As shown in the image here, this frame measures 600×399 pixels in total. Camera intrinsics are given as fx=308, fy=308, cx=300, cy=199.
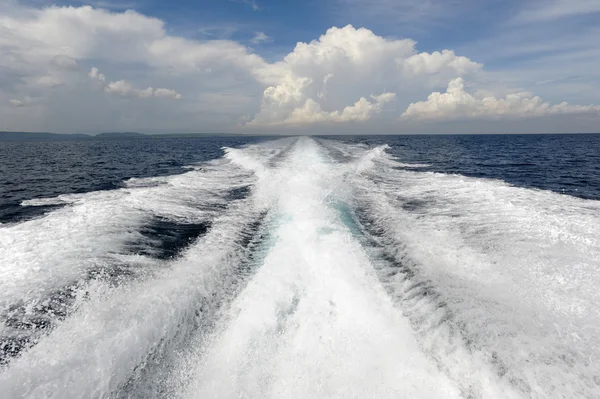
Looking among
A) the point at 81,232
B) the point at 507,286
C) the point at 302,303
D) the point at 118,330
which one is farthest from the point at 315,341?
the point at 81,232

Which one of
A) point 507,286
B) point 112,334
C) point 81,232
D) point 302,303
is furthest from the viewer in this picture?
point 81,232

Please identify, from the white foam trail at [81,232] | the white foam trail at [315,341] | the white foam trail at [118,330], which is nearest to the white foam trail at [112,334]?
the white foam trail at [118,330]

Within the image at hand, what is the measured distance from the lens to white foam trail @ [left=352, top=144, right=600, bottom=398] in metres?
4.38

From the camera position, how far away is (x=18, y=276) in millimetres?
6602

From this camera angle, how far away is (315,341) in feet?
16.3

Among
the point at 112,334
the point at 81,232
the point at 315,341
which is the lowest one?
the point at 315,341

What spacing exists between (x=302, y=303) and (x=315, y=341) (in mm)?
1077

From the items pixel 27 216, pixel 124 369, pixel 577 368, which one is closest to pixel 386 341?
pixel 577 368

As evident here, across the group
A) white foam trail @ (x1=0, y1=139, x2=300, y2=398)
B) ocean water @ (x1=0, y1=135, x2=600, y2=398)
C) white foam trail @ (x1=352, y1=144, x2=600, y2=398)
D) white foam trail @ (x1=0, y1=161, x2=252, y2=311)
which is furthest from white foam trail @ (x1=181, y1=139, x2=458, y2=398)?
white foam trail @ (x1=0, y1=161, x2=252, y2=311)

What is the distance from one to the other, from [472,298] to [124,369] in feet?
19.8

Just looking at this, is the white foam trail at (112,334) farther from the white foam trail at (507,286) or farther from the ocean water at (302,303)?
the white foam trail at (507,286)

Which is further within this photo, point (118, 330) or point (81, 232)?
point (81, 232)

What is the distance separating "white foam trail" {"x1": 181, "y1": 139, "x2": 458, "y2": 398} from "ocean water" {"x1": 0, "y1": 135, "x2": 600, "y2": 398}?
0.08ft

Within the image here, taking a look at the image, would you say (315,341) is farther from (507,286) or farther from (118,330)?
(507,286)
